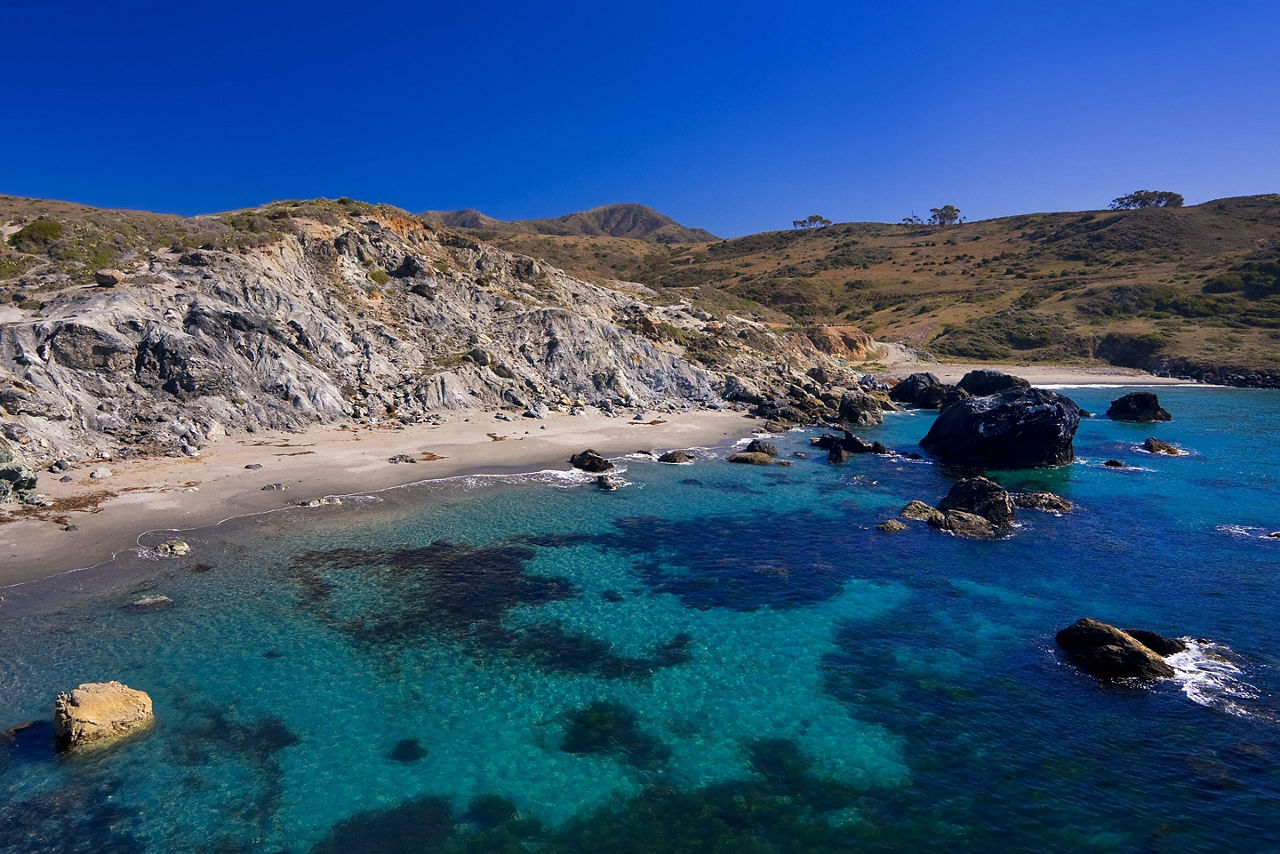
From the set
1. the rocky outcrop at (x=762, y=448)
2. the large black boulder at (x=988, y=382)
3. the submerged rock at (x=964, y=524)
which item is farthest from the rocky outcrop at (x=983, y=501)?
the large black boulder at (x=988, y=382)

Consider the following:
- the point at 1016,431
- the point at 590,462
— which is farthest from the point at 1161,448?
the point at 590,462

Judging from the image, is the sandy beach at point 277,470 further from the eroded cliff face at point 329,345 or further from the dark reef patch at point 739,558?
the dark reef patch at point 739,558

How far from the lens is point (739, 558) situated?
83.4ft

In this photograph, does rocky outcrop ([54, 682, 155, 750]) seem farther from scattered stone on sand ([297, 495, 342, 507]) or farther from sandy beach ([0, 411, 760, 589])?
A: scattered stone on sand ([297, 495, 342, 507])

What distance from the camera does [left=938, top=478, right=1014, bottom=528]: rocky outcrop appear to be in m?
29.0

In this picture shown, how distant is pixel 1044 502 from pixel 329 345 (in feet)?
148

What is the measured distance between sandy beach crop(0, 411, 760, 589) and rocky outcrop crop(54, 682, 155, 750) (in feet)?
32.2

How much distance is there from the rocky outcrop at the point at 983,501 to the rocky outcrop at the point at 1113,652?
1087 centimetres

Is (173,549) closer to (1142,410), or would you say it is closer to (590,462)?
(590,462)

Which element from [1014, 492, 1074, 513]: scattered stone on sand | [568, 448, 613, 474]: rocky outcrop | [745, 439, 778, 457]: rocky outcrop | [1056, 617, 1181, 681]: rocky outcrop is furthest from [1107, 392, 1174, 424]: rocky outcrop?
[568, 448, 613, 474]: rocky outcrop

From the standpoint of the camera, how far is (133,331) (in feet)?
121

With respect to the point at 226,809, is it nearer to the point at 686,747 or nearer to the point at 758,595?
the point at 686,747

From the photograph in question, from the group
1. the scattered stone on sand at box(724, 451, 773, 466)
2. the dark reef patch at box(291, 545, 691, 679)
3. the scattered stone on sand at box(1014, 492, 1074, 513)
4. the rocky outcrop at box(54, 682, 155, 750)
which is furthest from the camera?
the scattered stone on sand at box(724, 451, 773, 466)

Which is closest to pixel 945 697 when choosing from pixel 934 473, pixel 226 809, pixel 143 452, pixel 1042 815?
pixel 1042 815
